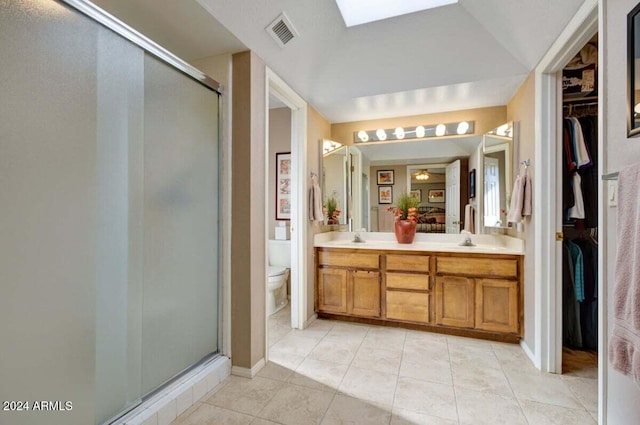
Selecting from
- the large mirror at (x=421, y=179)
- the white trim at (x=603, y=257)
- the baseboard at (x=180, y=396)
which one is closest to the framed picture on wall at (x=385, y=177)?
the large mirror at (x=421, y=179)

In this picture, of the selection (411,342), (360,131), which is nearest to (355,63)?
(360,131)

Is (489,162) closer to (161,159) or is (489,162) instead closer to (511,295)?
(511,295)

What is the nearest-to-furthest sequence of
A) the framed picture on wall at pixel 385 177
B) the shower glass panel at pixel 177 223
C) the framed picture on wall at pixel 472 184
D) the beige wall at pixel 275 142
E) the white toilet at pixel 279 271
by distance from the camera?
the shower glass panel at pixel 177 223
the framed picture on wall at pixel 472 184
the white toilet at pixel 279 271
the framed picture on wall at pixel 385 177
the beige wall at pixel 275 142

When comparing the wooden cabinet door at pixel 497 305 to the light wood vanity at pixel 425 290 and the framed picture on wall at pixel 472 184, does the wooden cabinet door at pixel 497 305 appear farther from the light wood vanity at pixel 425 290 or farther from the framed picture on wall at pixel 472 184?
the framed picture on wall at pixel 472 184

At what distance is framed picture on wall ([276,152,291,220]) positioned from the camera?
376 centimetres

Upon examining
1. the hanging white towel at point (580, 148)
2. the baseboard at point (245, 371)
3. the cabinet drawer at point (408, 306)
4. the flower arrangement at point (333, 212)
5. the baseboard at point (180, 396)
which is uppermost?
the hanging white towel at point (580, 148)

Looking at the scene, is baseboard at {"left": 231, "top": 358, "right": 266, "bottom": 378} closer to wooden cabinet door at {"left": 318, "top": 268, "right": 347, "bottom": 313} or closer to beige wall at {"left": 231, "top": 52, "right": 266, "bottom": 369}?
beige wall at {"left": 231, "top": 52, "right": 266, "bottom": 369}

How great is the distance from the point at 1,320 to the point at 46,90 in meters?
0.81

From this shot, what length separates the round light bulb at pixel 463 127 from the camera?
3016 millimetres

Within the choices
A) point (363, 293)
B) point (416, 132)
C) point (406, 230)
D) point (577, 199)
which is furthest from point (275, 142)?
point (577, 199)

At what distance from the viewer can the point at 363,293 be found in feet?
9.37

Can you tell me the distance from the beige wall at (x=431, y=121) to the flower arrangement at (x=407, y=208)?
2.71 ft

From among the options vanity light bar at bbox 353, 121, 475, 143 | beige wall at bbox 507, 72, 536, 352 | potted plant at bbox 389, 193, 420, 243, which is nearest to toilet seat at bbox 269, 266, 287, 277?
potted plant at bbox 389, 193, 420, 243

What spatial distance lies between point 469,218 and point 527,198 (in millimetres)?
891
